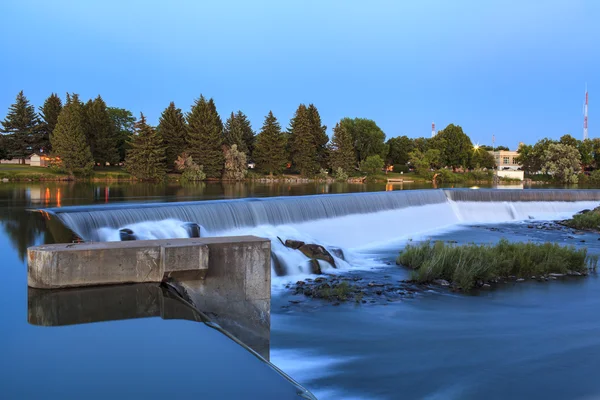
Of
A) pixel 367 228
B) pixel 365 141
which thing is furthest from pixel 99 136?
pixel 367 228

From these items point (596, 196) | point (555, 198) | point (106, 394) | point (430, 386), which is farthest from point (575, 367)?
point (596, 196)

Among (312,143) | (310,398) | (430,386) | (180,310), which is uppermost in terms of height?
(312,143)

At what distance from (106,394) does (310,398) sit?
180 cm

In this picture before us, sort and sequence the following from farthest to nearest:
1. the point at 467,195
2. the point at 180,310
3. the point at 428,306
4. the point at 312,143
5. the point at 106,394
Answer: the point at 312,143 → the point at 467,195 → the point at 428,306 → the point at 180,310 → the point at 106,394

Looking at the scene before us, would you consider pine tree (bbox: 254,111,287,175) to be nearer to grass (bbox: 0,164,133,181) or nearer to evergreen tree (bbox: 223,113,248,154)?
evergreen tree (bbox: 223,113,248,154)

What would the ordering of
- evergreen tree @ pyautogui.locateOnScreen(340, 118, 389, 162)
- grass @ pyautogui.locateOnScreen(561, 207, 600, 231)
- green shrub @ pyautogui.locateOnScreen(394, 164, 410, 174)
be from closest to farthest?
grass @ pyautogui.locateOnScreen(561, 207, 600, 231) → evergreen tree @ pyautogui.locateOnScreen(340, 118, 389, 162) → green shrub @ pyautogui.locateOnScreen(394, 164, 410, 174)

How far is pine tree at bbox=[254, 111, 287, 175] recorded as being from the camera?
210 feet

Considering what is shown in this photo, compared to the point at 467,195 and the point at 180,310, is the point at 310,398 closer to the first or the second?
the point at 180,310

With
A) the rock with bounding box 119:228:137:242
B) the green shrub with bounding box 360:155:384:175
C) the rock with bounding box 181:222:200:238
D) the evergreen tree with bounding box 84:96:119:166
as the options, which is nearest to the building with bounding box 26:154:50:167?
the evergreen tree with bounding box 84:96:119:166

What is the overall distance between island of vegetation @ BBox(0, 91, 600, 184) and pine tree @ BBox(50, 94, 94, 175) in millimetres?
86

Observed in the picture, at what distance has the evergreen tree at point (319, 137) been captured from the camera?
72562 millimetres

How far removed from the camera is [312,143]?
227 feet

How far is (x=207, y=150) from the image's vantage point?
2239 inches

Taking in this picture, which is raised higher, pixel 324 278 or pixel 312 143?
pixel 312 143
